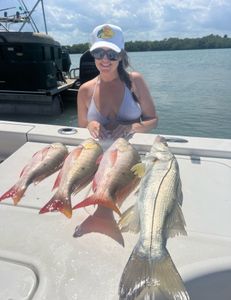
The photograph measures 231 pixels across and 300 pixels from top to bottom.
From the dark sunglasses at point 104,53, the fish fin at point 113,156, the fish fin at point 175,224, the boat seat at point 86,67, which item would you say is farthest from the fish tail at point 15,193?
the boat seat at point 86,67

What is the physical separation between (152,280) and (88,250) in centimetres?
37

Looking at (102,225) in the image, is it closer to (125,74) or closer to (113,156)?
(113,156)

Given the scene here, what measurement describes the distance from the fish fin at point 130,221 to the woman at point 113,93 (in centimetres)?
131

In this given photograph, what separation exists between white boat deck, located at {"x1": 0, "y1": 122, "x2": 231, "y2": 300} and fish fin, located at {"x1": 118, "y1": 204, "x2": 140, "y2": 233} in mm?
43

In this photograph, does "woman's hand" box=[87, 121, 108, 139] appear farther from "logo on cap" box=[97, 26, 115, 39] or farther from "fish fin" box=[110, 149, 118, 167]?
"logo on cap" box=[97, 26, 115, 39]

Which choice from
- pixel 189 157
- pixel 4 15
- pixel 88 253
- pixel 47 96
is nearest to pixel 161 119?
pixel 47 96

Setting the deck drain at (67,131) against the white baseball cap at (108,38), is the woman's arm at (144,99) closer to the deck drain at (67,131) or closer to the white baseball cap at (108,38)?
the white baseball cap at (108,38)

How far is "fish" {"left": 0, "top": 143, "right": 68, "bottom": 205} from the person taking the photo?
184 cm

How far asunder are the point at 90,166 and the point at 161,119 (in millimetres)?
11397

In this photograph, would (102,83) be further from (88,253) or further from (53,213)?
(88,253)

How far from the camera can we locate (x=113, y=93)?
313cm

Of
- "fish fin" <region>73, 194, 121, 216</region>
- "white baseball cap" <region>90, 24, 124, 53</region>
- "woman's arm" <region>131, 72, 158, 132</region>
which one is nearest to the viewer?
"fish fin" <region>73, 194, 121, 216</region>

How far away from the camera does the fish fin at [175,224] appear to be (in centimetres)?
147

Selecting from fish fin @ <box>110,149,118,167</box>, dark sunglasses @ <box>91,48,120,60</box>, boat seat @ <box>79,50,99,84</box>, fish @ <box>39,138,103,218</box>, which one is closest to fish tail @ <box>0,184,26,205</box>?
fish @ <box>39,138,103,218</box>
